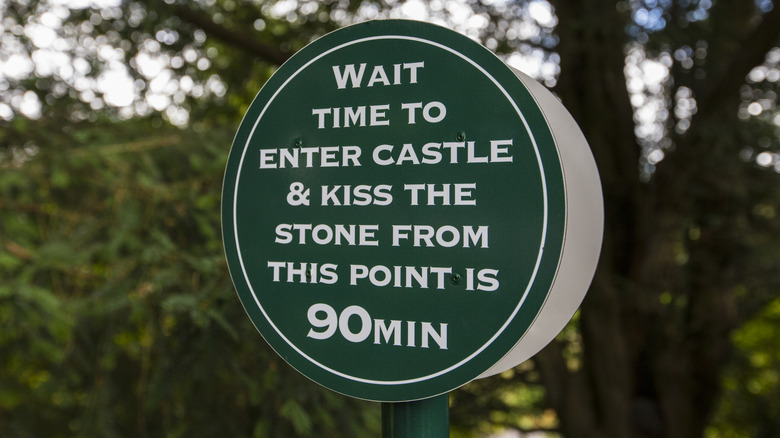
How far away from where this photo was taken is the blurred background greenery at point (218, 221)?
267 centimetres

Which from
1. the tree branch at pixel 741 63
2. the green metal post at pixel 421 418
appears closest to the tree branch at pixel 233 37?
the tree branch at pixel 741 63

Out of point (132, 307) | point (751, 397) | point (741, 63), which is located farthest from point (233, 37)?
point (751, 397)

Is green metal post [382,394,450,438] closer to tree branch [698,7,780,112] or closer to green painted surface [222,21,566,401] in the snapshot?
green painted surface [222,21,566,401]

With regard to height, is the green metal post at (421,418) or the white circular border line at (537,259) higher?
the white circular border line at (537,259)

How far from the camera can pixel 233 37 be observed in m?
4.41

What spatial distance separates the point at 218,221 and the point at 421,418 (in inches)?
77.8

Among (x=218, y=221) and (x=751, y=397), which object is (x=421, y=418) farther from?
(x=751, y=397)

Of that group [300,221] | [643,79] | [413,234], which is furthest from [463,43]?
[643,79]

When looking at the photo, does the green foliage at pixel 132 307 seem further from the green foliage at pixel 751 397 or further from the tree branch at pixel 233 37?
the green foliage at pixel 751 397

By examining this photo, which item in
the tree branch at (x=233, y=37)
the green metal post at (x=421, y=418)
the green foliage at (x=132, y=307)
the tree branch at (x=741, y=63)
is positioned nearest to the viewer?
the green metal post at (x=421, y=418)

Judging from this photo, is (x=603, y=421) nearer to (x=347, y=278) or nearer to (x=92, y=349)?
(x=92, y=349)

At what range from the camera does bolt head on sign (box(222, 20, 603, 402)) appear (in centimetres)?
137

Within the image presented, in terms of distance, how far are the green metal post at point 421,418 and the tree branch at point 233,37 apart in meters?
3.13

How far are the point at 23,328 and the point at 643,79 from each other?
151 inches
